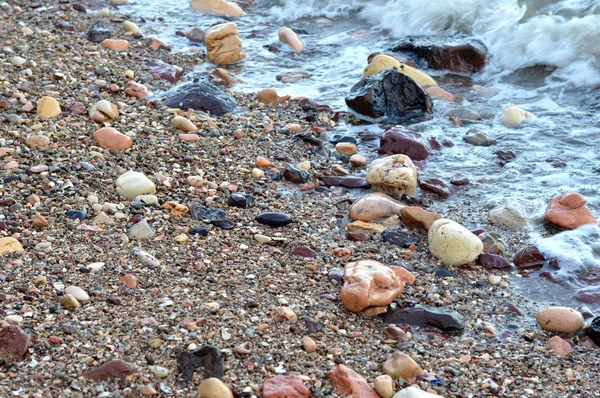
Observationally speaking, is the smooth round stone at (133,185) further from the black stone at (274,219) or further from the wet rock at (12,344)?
the wet rock at (12,344)

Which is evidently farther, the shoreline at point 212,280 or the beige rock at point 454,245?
the beige rock at point 454,245

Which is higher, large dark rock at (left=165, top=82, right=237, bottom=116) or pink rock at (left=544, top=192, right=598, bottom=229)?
pink rock at (left=544, top=192, right=598, bottom=229)

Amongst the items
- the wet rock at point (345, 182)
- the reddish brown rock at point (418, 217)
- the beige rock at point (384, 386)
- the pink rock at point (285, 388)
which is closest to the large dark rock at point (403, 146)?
the wet rock at point (345, 182)

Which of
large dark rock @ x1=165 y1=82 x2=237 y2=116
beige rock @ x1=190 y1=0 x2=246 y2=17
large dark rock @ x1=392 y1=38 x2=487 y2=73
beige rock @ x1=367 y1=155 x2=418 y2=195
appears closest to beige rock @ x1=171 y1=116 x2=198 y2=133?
large dark rock @ x1=165 y1=82 x2=237 y2=116

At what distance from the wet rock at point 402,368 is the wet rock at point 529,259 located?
3.51ft

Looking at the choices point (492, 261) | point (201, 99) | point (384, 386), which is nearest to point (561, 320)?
point (492, 261)

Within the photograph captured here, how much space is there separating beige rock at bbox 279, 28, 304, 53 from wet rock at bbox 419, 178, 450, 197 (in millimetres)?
2659

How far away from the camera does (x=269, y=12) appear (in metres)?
7.40

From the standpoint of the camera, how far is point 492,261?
3.26 metres

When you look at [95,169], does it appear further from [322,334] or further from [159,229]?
[322,334]

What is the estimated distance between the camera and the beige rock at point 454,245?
3.21 meters

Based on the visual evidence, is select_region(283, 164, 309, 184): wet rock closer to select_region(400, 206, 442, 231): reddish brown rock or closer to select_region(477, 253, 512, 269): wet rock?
select_region(400, 206, 442, 231): reddish brown rock

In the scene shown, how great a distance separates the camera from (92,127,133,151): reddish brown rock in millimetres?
3877

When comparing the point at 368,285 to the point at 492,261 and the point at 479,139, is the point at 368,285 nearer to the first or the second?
the point at 492,261
